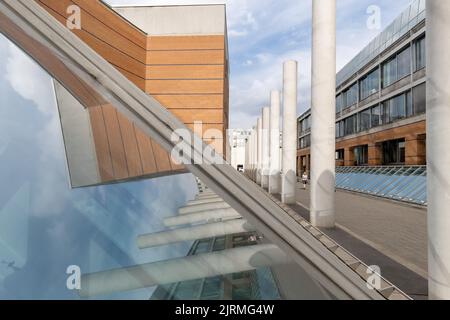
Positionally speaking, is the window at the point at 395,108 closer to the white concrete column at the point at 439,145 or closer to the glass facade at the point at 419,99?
the glass facade at the point at 419,99

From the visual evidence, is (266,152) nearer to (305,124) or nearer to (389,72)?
(389,72)

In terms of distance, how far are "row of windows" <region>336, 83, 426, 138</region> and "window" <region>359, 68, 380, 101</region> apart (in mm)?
1548

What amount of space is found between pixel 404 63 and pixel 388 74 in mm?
3016

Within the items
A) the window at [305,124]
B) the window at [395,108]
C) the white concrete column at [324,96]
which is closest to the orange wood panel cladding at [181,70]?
the window at [395,108]

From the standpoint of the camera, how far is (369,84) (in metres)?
29.4

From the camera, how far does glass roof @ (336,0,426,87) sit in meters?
21.0

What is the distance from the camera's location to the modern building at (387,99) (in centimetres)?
2072

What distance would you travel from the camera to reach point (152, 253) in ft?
10.0

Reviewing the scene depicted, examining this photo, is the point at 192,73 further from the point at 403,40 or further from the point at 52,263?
the point at 52,263

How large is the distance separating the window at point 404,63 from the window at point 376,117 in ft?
A: 14.6

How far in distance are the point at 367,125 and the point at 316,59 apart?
79.4 ft

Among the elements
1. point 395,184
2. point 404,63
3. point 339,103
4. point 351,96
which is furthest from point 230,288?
point 339,103

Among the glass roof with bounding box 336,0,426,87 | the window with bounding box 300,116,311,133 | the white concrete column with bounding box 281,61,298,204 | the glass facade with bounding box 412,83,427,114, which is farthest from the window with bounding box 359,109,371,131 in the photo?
the window with bounding box 300,116,311,133
